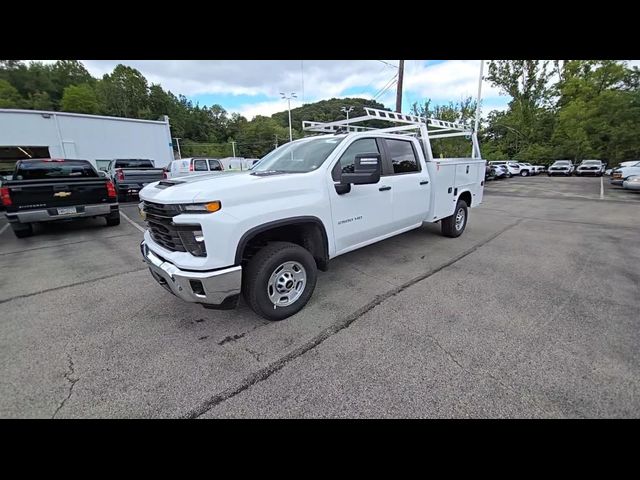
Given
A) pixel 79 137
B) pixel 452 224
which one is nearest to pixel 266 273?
pixel 452 224

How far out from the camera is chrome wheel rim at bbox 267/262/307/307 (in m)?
2.88

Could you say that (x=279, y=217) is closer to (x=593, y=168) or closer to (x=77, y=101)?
(x=593, y=168)

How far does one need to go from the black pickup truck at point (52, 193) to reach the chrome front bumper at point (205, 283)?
562 centimetres

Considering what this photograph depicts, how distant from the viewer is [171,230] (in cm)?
258

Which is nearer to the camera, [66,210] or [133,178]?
[66,210]

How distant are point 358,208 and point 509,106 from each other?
182ft

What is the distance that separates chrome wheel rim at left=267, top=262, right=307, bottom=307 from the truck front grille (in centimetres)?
75

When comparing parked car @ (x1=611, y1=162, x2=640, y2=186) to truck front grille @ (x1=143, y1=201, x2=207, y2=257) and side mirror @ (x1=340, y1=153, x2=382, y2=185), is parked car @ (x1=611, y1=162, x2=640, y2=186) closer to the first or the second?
side mirror @ (x1=340, y1=153, x2=382, y2=185)

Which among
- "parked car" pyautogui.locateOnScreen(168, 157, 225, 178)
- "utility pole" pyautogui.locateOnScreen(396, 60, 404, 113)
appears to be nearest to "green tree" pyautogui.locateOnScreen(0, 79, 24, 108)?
"parked car" pyautogui.locateOnScreen(168, 157, 225, 178)

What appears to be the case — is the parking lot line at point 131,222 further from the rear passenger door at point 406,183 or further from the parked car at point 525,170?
the parked car at point 525,170

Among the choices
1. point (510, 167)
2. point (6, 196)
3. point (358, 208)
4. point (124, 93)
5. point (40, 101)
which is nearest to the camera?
point (358, 208)

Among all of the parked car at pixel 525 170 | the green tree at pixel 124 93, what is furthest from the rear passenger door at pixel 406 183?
the green tree at pixel 124 93
